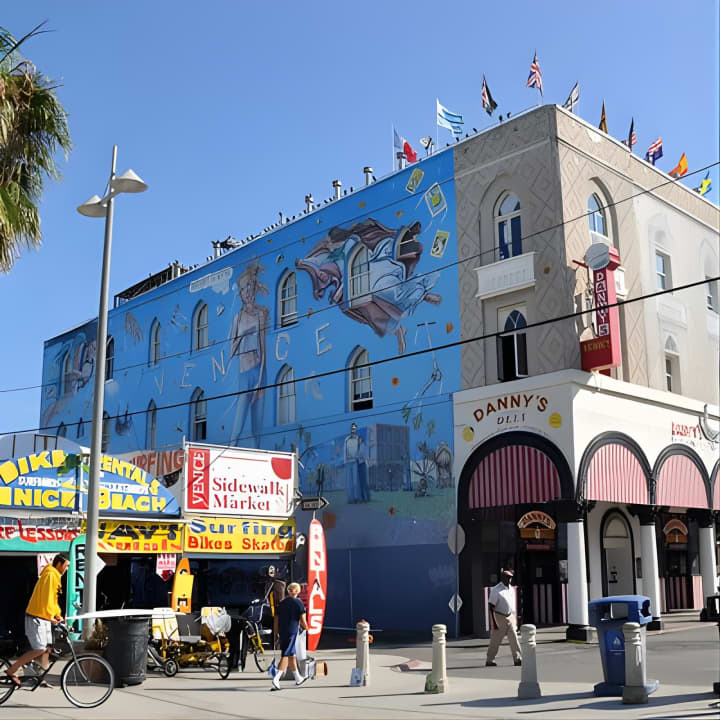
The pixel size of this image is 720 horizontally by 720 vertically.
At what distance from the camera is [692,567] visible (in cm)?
3120

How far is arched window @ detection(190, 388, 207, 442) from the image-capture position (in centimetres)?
3472

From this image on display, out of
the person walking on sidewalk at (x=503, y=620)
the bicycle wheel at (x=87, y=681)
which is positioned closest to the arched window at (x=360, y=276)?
the person walking on sidewalk at (x=503, y=620)

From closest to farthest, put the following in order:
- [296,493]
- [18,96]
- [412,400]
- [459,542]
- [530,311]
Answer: [18,96]
[459,542]
[296,493]
[530,311]
[412,400]

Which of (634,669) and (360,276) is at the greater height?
(360,276)

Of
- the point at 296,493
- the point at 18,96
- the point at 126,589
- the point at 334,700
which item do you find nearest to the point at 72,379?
the point at 126,589

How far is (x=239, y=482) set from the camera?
847 inches

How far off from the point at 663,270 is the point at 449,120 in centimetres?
816

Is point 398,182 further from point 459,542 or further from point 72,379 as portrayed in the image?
point 72,379

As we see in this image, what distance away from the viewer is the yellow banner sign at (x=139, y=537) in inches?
727

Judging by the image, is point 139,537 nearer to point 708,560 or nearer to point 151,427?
point 708,560

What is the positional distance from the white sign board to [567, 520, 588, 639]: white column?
22.2 ft

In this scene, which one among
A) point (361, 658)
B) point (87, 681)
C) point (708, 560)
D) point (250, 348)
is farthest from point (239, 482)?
point (708, 560)

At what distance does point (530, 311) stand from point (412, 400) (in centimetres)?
446

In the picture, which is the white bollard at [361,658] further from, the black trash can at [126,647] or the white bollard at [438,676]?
the black trash can at [126,647]
